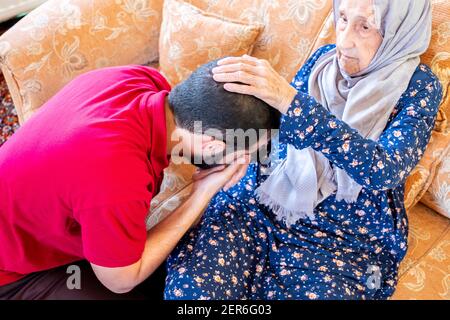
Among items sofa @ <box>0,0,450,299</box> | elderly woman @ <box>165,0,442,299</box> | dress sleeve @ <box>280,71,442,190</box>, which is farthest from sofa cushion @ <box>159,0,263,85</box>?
dress sleeve @ <box>280,71,442,190</box>

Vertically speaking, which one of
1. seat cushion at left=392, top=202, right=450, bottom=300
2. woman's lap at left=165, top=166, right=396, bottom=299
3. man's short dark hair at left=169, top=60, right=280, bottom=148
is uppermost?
man's short dark hair at left=169, top=60, right=280, bottom=148

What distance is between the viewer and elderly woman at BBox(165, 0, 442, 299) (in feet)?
4.04

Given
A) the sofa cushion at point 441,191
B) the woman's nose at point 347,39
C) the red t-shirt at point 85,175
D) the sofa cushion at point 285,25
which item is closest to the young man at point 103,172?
the red t-shirt at point 85,175

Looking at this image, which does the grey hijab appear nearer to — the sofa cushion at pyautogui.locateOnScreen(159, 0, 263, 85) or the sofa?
the sofa

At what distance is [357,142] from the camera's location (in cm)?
113

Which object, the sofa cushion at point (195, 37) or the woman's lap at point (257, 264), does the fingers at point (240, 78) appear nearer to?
the woman's lap at point (257, 264)

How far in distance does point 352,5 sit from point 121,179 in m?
0.80

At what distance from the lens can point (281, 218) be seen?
54.8 inches

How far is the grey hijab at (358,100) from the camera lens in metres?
1.26

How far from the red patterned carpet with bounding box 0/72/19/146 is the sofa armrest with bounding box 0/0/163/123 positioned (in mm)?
309

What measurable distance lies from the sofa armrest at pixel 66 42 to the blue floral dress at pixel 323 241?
0.77 metres

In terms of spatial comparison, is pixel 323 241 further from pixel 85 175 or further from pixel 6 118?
pixel 6 118

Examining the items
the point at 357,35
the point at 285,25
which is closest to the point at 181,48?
the point at 285,25
